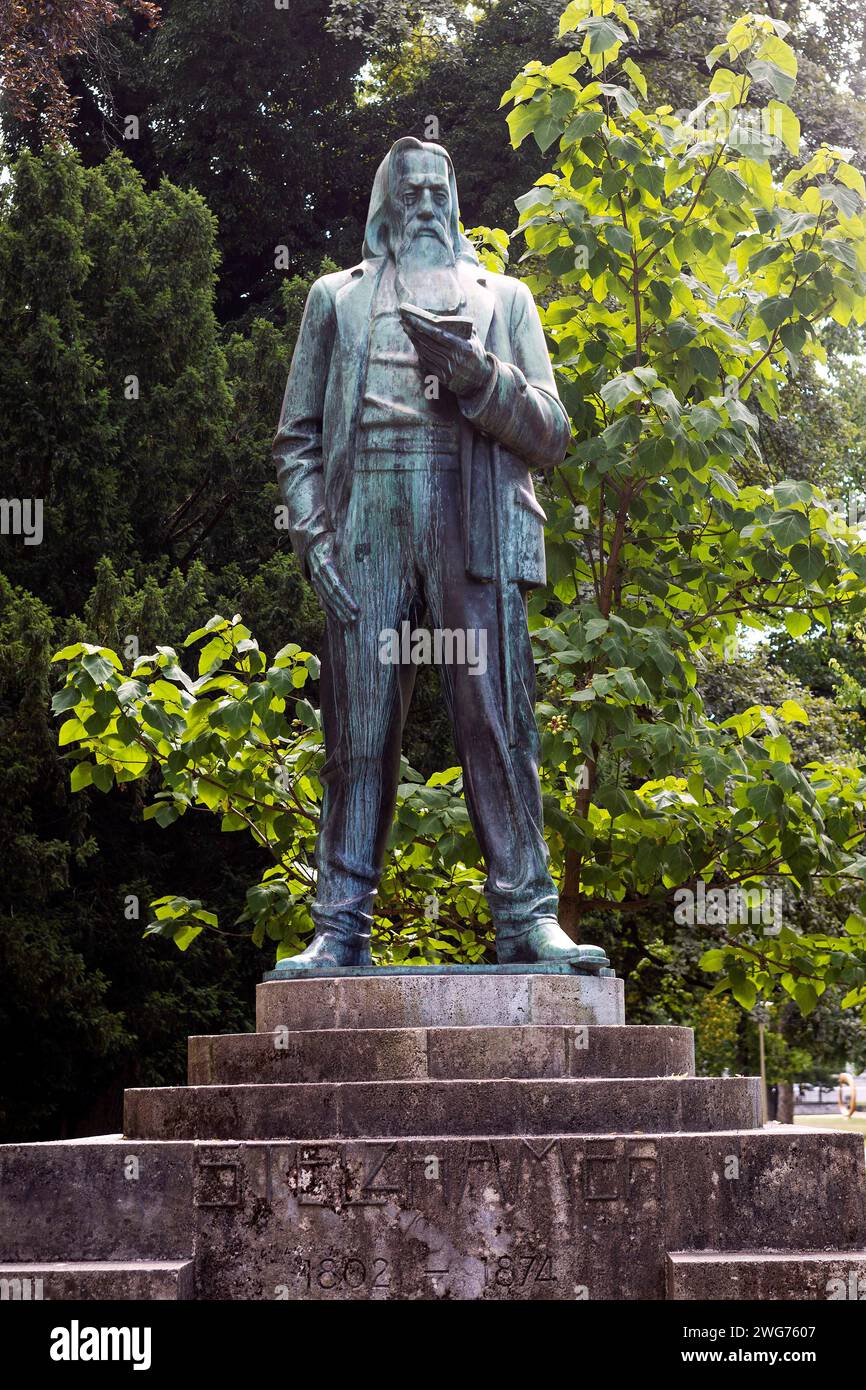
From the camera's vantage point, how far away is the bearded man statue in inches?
260

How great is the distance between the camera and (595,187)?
9.45 metres

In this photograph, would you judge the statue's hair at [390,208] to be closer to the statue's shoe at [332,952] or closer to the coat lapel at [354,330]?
the coat lapel at [354,330]

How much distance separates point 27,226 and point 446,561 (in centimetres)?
1201

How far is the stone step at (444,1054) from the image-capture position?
581 cm

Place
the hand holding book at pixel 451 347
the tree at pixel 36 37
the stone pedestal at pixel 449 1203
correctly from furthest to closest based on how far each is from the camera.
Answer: the tree at pixel 36 37 < the hand holding book at pixel 451 347 < the stone pedestal at pixel 449 1203

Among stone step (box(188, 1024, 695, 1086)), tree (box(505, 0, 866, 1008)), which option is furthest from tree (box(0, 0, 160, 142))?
stone step (box(188, 1024, 695, 1086))

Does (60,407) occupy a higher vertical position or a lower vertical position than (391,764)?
higher

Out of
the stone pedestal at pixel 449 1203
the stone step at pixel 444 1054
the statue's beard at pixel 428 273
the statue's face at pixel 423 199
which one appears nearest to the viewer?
the stone pedestal at pixel 449 1203

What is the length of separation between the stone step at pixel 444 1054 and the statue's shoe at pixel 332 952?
1.20 ft

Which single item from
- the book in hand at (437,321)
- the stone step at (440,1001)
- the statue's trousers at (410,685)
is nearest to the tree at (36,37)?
the book in hand at (437,321)

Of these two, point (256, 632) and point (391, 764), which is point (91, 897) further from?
point (391, 764)

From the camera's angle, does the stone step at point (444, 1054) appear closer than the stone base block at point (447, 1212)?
No

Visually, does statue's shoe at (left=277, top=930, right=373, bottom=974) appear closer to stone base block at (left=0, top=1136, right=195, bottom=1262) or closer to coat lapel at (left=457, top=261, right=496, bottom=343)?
stone base block at (left=0, top=1136, right=195, bottom=1262)

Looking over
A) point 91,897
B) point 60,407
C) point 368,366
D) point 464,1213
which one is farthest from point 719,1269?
point 60,407
